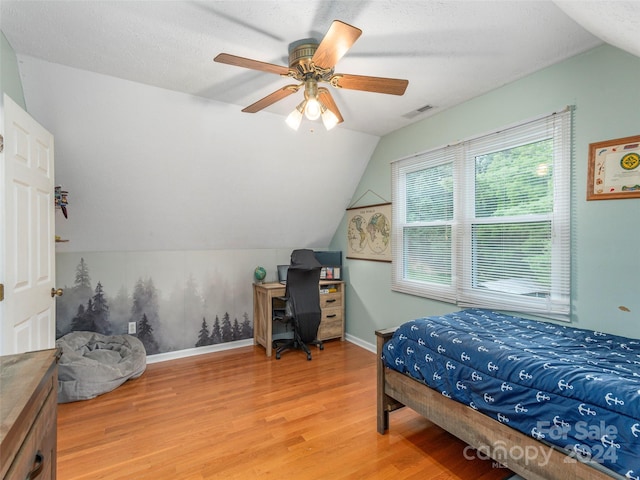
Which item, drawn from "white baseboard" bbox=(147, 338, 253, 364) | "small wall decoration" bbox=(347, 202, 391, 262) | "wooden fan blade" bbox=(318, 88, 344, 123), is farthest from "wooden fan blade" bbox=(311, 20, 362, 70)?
"white baseboard" bbox=(147, 338, 253, 364)

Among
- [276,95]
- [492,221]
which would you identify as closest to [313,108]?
[276,95]

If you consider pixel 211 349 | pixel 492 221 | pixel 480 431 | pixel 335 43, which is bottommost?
pixel 211 349

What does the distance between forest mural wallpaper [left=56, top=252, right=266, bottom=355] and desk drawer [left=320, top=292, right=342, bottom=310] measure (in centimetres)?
91

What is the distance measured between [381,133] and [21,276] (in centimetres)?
320

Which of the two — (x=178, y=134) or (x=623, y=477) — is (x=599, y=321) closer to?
(x=623, y=477)

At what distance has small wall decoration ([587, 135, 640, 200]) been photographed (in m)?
1.78

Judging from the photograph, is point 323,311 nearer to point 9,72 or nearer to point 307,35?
point 307,35

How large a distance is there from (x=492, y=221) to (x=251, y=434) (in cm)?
233

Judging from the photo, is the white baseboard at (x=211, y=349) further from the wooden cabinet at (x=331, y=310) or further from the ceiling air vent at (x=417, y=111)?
the ceiling air vent at (x=417, y=111)

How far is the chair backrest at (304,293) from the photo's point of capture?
11.1 ft

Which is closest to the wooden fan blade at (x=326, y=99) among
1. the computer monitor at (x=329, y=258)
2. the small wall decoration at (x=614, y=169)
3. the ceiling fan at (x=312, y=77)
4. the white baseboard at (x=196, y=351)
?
the ceiling fan at (x=312, y=77)

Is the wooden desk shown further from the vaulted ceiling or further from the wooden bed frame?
the wooden bed frame

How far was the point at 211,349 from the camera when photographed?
12.2 ft

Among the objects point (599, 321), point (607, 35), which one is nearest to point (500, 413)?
point (599, 321)
